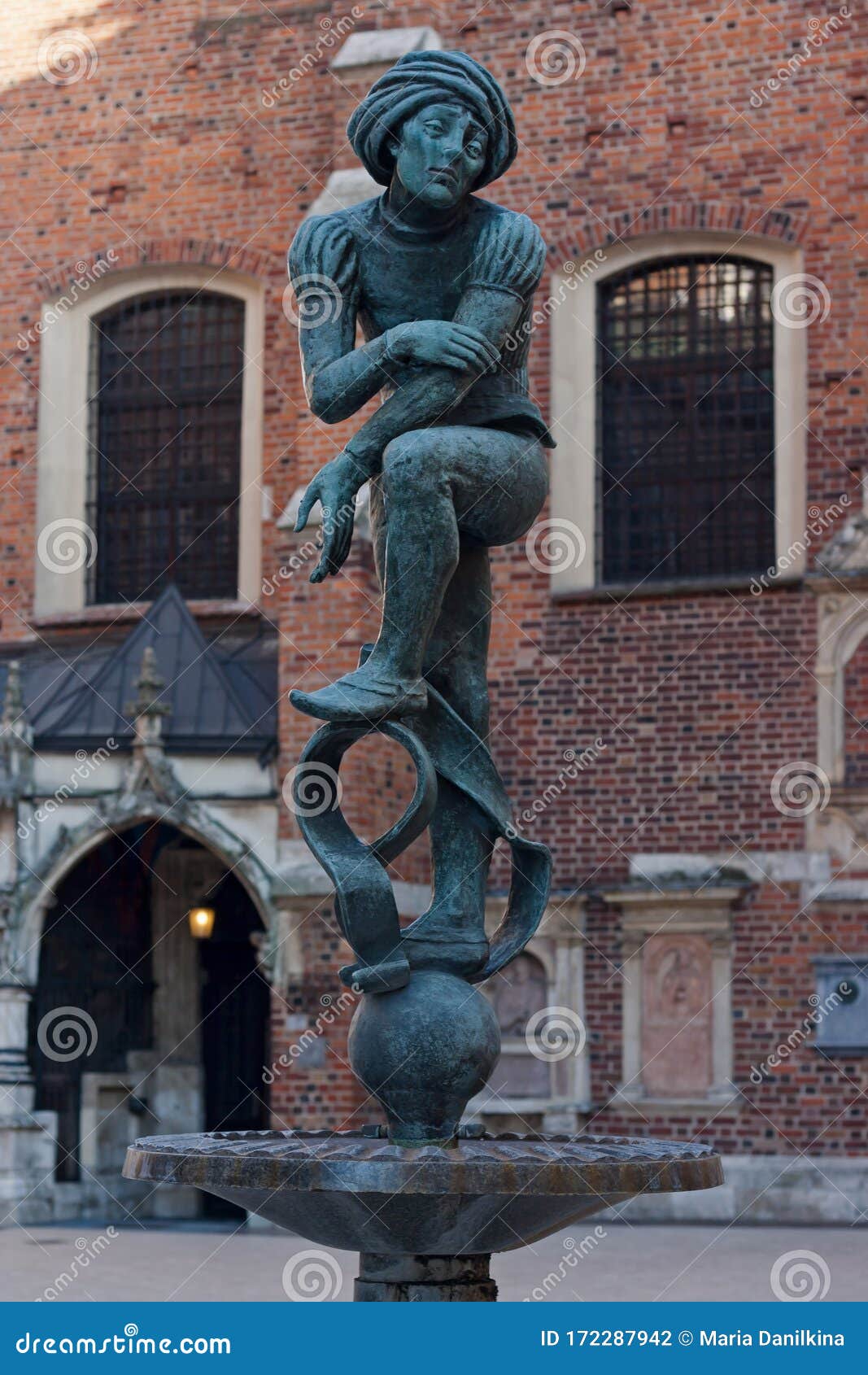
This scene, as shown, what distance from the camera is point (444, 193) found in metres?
5.07

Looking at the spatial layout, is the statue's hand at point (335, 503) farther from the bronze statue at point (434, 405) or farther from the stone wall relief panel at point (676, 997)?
the stone wall relief panel at point (676, 997)

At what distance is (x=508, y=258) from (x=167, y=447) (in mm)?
13093

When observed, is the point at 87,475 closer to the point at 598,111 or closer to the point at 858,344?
the point at 598,111

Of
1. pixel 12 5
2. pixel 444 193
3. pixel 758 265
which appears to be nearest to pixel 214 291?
pixel 12 5

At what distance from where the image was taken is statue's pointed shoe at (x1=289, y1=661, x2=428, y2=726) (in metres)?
4.75

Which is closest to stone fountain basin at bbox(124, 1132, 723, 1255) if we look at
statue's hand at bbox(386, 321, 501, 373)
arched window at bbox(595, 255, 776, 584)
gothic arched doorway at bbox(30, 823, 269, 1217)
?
statue's hand at bbox(386, 321, 501, 373)

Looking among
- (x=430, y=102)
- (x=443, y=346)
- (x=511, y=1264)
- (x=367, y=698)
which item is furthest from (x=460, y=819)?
(x=511, y=1264)

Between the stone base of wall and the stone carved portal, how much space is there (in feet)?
2.24

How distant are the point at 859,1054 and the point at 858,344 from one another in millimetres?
5279

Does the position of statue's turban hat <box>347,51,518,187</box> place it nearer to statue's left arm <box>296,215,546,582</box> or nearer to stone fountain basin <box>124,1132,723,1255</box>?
statue's left arm <box>296,215,546,582</box>

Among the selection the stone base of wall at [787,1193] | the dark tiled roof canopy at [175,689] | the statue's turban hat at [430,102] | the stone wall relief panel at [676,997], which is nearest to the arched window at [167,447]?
the dark tiled roof canopy at [175,689]

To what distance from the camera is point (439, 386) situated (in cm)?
495

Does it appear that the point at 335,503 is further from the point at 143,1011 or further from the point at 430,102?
the point at 143,1011
